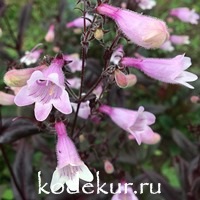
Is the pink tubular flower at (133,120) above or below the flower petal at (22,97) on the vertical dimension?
below

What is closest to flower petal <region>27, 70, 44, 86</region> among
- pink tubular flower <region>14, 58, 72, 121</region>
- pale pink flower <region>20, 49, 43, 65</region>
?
pink tubular flower <region>14, 58, 72, 121</region>

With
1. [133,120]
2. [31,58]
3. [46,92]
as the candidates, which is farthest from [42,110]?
[31,58]

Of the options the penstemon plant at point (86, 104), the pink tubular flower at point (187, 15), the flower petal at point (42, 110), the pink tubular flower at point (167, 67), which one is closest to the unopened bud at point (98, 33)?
the penstemon plant at point (86, 104)

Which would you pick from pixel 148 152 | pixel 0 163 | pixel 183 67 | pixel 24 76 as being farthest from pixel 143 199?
pixel 0 163

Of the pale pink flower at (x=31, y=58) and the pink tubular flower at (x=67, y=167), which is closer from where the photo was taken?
the pink tubular flower at (x=67, y=167)

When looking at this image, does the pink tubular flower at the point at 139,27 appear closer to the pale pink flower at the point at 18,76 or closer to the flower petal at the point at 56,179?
the pale pink flower at the point at 18,76

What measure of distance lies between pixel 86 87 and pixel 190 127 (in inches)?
25.2

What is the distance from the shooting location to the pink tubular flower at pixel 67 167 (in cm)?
133

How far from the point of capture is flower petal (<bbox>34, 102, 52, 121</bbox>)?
132 centimetres

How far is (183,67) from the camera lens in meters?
1.40

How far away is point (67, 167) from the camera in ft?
4.52

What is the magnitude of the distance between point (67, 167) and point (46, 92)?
0.73 feet

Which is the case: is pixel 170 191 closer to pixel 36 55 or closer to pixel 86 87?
pixel 86 87

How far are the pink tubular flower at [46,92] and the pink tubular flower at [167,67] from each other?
21cm
